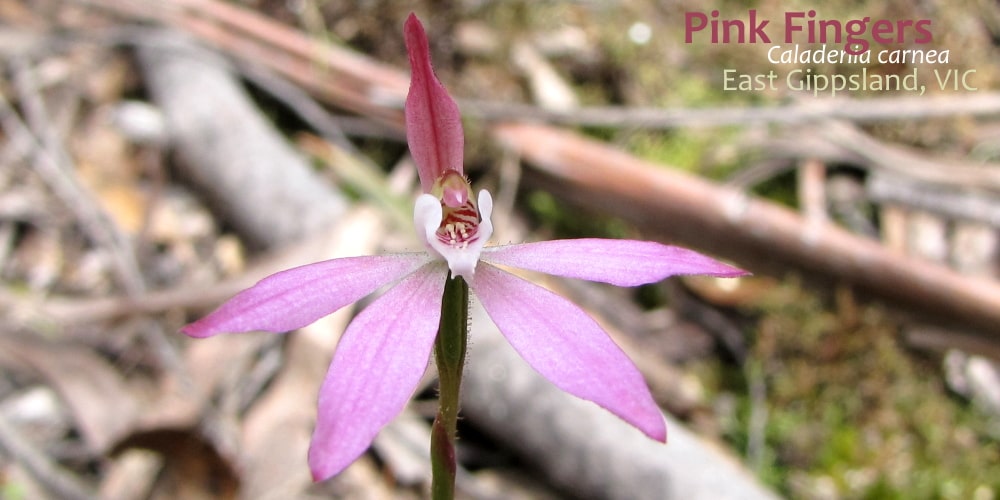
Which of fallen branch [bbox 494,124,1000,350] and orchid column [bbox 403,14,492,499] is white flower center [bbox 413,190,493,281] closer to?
orchid column [bbox 403,14,492,499]

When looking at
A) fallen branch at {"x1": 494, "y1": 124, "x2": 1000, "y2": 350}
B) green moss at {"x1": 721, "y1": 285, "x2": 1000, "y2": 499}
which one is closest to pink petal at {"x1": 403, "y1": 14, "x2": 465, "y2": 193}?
green moss at {"x1": 721, "y1": 285, "x2": 1000, "y2": 499}

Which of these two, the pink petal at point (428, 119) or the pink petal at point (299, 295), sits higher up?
the pink petal at point (428, 119)

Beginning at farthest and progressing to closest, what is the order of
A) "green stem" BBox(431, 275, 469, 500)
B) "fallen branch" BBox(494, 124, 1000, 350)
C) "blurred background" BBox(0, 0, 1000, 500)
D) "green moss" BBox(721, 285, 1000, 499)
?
"fallen branch" BBox(494, 124, 1000, 350) < "green moss" BBox(721, 285, 1000, 499) < "blurred background" BBox(0, 0, 1000, 500) < "green stem" BBox(431, 275, 469, 500)

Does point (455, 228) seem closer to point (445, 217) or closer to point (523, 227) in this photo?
point (445, 217)

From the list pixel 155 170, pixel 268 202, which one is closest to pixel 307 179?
pixel 268 202

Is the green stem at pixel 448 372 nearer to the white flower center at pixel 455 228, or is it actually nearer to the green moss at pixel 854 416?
the white flower center at pixel 455 228

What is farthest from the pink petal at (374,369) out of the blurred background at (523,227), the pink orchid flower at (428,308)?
the blurred background at (523,227)

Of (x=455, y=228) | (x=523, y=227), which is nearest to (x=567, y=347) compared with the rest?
(x=455, y=228)
